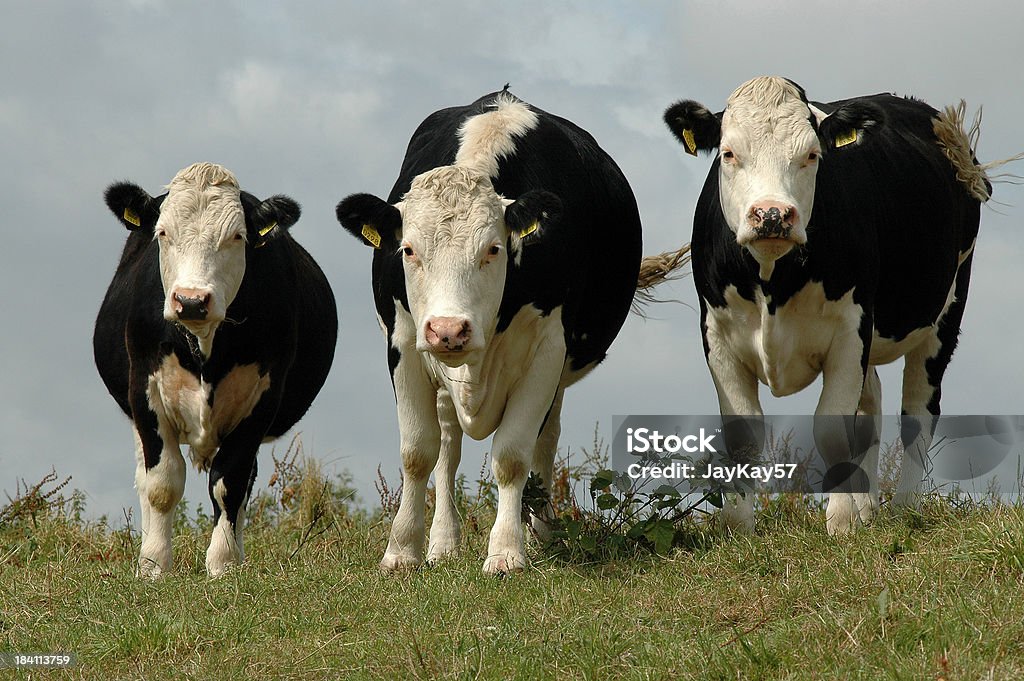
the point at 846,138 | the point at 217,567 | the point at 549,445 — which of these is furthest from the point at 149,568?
the point at 846,138

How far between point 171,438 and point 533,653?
4039mm

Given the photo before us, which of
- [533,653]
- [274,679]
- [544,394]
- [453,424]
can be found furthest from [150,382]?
[533,653]

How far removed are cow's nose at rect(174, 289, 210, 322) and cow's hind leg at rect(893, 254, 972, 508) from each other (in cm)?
527

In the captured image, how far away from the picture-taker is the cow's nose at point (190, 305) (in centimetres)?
900

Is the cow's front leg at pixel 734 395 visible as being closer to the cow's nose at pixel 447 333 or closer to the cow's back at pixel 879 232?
the cow's back at pixel 879 232

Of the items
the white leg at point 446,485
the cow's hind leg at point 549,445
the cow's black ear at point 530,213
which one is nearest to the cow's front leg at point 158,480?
the white leg at point 446,485

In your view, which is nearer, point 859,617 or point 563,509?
point 859,617

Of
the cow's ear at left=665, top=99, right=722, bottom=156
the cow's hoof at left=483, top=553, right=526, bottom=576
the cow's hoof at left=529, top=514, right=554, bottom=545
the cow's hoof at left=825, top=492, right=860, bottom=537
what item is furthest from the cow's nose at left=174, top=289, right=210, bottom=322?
the cow's hoof at left=825, top=492, right=860, bottom=537

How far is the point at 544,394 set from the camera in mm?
9070

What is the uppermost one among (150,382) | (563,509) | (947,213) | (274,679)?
(947,213)

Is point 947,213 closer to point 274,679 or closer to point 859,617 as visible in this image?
point 859,617

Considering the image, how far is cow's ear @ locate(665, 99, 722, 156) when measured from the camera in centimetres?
928

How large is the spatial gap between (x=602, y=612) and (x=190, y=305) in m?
3.29

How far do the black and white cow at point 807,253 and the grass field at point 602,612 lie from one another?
Answer: 76 cm
